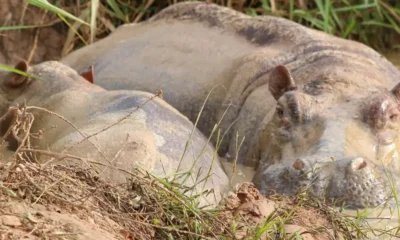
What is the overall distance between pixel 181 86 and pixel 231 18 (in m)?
0.74

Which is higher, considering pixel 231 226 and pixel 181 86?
pixel 231 226

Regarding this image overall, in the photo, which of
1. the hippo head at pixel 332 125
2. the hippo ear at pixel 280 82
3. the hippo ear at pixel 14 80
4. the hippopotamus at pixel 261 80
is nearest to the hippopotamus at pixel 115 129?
the hippo ear at pixel 14 80

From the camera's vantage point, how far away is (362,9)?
24.6 feet

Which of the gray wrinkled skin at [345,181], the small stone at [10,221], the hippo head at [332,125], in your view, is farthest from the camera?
the hippo head at [332,125]

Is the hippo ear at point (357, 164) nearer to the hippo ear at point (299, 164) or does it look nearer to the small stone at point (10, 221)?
the hippo ear at point (299, 164)

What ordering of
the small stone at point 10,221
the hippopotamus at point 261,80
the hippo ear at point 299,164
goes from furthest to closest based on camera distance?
the hippopotamus at point 261,80, the hippo ear at point 299,164, the small stone at point 10,221

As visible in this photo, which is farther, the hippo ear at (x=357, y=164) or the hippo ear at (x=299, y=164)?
the hippo ear at (x=299, y=164)

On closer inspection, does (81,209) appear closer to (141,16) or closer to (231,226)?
(231,226)

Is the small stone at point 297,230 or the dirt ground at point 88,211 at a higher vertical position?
the dirt ground at point 88,211

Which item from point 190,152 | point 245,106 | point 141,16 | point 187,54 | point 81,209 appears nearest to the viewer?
point 81,209

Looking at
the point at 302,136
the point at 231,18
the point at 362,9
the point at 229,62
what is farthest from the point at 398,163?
the point at 362,9

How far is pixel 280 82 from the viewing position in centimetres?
494

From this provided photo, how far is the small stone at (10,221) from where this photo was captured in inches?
90.9

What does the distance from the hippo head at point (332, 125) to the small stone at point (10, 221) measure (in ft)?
6.20
